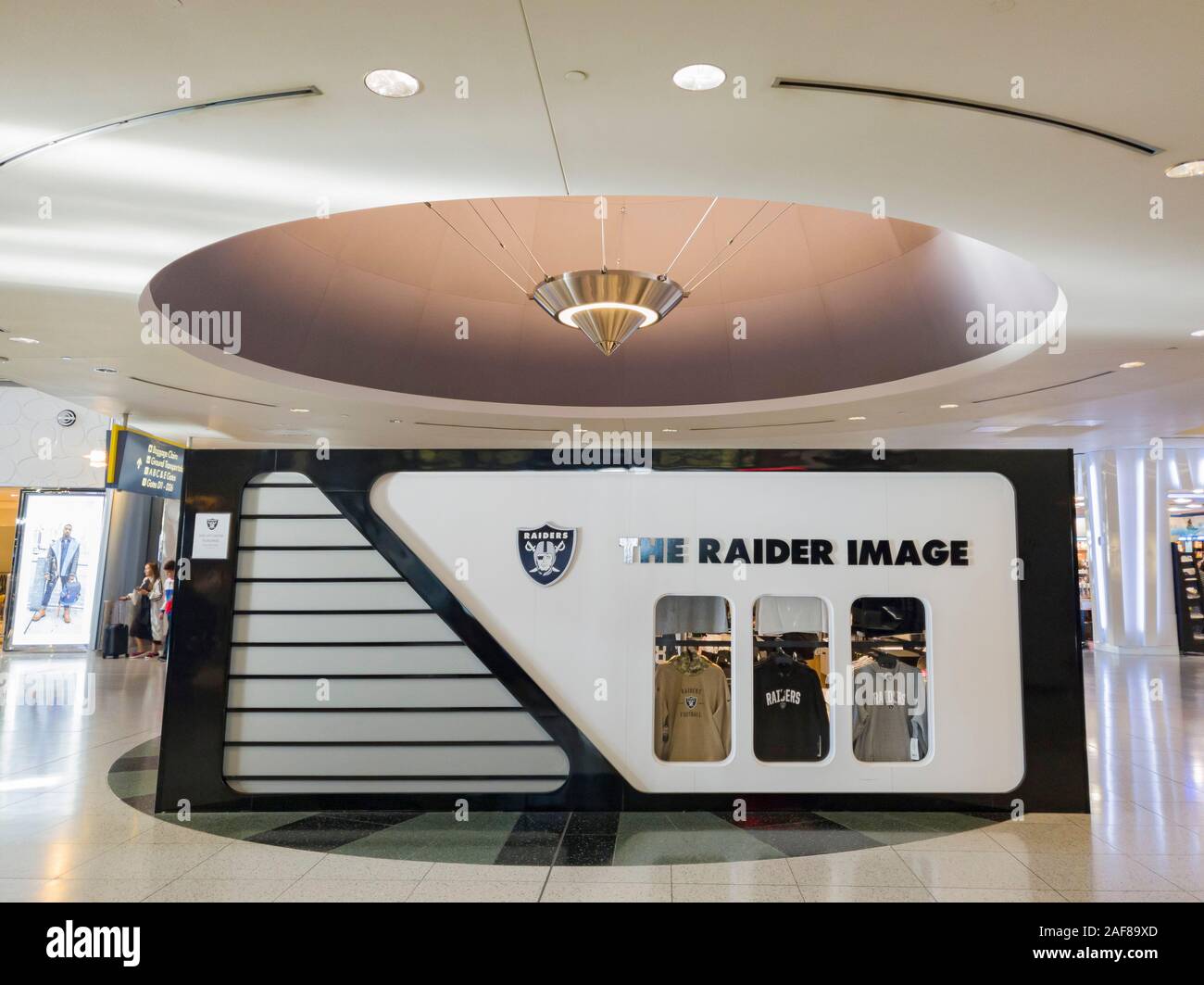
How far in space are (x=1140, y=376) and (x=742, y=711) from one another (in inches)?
239

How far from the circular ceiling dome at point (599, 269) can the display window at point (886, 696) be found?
137 inches

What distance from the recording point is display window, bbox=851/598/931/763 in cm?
531

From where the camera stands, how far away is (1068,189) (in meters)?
4.41

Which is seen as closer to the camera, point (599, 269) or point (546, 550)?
point (546, 550)

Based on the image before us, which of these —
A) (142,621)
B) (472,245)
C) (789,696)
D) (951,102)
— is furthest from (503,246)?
(142,621)

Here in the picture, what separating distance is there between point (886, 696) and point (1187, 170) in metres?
3.36

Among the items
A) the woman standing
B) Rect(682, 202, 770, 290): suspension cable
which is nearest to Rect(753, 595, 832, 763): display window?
Rect(682, 202, 770, 290): suspension cable

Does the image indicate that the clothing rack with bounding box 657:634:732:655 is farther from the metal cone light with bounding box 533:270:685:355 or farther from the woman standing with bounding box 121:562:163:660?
the woman standing with bounding box 121:562:163:660

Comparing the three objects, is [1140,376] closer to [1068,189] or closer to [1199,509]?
[1068,189]

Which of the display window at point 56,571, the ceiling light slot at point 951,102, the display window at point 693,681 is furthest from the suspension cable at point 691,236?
the display window at point 56,571

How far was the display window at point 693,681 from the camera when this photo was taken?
5238 millimetres

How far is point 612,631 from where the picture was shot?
520 centimetres

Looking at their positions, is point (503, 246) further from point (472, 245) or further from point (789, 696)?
point (789, 696)
